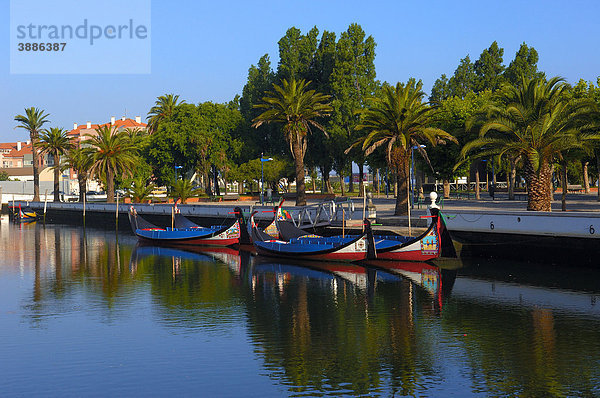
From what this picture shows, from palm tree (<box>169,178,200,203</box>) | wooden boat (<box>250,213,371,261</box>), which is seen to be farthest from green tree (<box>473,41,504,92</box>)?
wooden boat (<box>250,213,371,261</box>)

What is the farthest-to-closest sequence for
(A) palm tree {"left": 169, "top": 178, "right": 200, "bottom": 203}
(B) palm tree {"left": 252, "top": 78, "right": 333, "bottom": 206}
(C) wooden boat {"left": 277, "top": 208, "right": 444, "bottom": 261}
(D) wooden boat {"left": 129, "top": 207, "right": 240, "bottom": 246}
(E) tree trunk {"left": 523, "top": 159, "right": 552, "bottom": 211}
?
1. (A) palm tree {"left": 169, "top": 178, "right": 200, "bottom": 203}
2. (B) palm tree {"left": 252, "top": 78, "right": 333, "bottom": 206}
3. (D) wooden boat {"left": 129, "top": 207, "right": 240, "bottom": 246}
4. (E) tree trunk {"left": 523, "top": 159, "right": 552, "bottom": 211}
5. (C) wooden boat {"left": 277, "top": 208, "right": 444, "bottom": 261}

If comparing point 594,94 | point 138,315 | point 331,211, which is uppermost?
point 594,94

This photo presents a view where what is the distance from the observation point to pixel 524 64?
112062 mm

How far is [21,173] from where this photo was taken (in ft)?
617

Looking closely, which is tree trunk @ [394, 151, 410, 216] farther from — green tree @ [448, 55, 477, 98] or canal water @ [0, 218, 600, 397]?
green tree @ [448, 55, 477, 98]

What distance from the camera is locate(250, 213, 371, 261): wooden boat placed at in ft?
134

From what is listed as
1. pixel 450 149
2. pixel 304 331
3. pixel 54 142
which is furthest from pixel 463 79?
pixel 304 331

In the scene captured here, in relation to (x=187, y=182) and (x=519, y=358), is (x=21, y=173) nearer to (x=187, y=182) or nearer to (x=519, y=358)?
(x=187, y=182)

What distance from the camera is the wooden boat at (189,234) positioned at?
5266 centimetres

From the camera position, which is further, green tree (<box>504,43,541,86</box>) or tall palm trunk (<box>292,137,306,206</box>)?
→ green tree (<box>504,43,541,86</box>)

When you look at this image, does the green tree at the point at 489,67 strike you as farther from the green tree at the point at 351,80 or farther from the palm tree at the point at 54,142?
the palm tree at the point at 54,142

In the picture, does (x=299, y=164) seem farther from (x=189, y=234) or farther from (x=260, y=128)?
(x=260, y=128)

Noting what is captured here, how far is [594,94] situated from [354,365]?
49.1 metres

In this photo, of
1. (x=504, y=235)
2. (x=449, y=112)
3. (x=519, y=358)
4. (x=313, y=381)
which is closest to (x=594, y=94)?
(x=449, y=112)
